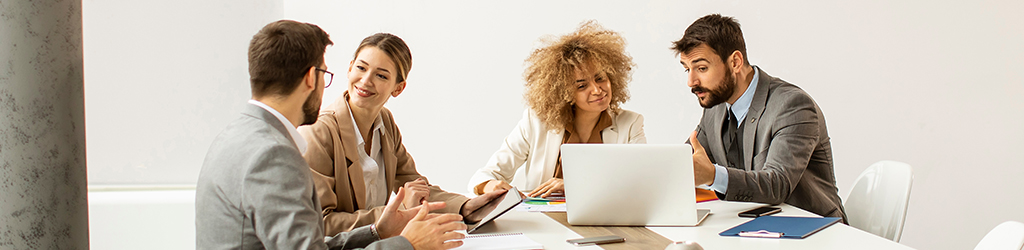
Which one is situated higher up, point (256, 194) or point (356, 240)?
point (256, 194)

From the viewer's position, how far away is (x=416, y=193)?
212 cm

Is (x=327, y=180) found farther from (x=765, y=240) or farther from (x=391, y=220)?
(x=765, y=240)

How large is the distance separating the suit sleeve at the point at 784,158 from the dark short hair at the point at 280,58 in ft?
4.54

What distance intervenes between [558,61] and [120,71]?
2950 mm

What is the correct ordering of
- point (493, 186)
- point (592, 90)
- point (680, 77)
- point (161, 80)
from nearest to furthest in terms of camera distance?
point (493, 186), point (592, 90), point (161, 80), point (680, 77)

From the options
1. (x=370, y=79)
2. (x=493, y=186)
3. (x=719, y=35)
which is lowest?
(x=493, y=186)

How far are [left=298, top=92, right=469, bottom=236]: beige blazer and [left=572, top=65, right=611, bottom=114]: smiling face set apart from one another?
→ 3.46ft

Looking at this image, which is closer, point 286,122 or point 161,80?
point 286,122

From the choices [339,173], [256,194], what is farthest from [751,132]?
[256,194]

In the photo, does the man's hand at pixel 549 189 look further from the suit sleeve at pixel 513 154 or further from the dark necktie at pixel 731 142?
the dark necktie at pixel 731 142

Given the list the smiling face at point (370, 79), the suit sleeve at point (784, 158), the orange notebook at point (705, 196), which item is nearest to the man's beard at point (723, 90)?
the suit sleeve at point (784, 158)

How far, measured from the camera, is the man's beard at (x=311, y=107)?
Result: 1367 millimetres

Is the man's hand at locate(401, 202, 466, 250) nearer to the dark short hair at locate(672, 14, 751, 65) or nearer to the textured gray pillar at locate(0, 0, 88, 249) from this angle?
the textured gray pillar at locate(0, 0, 88, 249)

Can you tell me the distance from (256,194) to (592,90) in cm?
210
